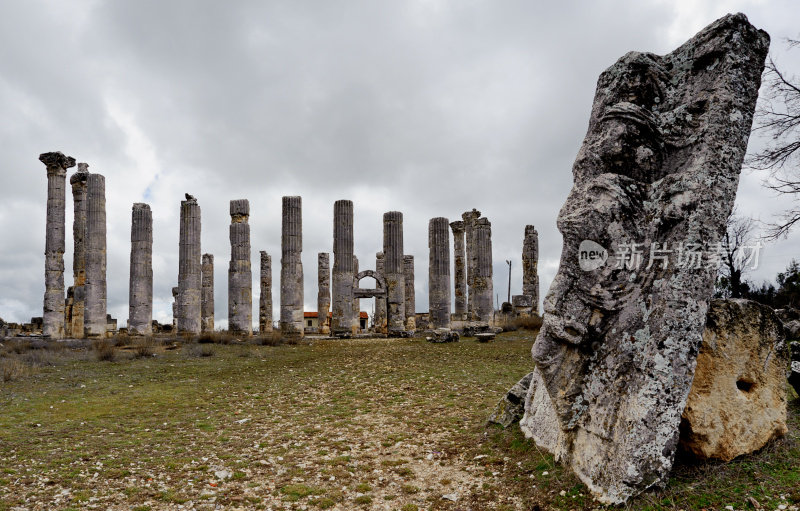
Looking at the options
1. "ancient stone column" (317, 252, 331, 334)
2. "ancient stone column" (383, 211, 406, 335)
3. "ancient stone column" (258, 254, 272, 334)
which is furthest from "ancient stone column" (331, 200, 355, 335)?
"ancient stone column" (258, 254, 272, 334)

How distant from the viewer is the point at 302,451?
6.22 meters

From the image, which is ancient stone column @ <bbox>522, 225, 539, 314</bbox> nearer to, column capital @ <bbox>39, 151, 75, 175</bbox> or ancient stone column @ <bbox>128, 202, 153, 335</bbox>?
ancient stone column @ <bbox>128, 202, 153, 335</bbox>

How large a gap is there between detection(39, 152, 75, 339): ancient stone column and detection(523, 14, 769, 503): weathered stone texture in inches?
1124

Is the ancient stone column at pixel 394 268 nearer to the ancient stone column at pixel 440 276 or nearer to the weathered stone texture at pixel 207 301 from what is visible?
the ancient stone column at pixel 440 276

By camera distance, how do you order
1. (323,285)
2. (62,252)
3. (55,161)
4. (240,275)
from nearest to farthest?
(55,161) → (62,252) → (240,275) → (323,285)

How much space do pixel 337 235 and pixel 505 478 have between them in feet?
76.6

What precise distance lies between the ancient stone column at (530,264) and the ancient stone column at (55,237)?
2755 centimetres

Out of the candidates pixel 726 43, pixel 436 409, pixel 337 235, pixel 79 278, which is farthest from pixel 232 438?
pixel 79 278

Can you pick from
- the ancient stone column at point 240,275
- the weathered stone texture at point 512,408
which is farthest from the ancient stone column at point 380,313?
the weathered stone texture at point 512,408

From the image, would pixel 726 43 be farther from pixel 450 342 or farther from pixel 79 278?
pixel 79 278

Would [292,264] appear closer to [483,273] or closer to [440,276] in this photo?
[440,276]

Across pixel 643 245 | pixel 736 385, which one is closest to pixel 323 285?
pixel 736 385

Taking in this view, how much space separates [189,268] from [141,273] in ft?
8.01

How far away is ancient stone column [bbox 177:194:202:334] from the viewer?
28.2 meters
